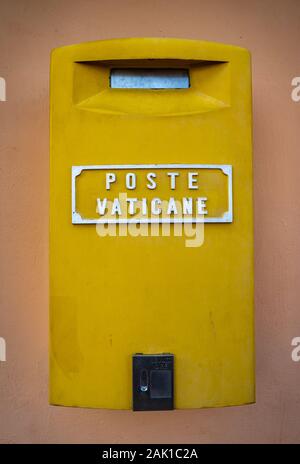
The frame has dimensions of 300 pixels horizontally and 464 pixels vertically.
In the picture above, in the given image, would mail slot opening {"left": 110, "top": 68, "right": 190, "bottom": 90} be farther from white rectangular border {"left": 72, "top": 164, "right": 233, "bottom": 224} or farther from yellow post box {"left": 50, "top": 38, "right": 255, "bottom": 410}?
white rectangular border {"left": 72, "top": 164, "right": 233, "bottom": 224}

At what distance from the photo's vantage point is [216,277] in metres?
1.67

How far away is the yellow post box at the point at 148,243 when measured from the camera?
5.43 ft

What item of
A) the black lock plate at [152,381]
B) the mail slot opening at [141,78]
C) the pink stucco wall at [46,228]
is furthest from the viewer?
the pink stucco wall at [46,228]

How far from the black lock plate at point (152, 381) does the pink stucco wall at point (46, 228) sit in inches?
A: 19.5

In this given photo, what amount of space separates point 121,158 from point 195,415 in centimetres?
106

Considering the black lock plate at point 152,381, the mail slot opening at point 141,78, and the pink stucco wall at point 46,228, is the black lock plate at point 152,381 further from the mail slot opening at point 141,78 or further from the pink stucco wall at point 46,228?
the mail slot opening at point 141,78

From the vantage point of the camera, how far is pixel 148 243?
5.44ft

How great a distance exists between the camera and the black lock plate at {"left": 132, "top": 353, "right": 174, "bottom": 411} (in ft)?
5.39

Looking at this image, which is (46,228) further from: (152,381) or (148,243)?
(152,381)

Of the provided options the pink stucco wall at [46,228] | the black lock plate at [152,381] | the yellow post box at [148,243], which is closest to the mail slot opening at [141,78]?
the yellow post box at [148,243]

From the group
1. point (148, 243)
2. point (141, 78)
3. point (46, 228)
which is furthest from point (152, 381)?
point (141, 78)

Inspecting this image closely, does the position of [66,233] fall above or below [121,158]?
below

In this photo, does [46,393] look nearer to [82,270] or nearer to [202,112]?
[82,270]

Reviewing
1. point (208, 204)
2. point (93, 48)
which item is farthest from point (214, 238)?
point (93, 48)
